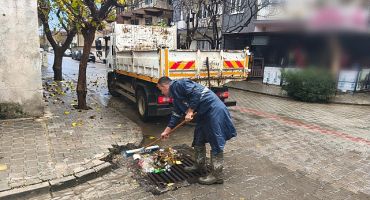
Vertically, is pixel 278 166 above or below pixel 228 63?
below

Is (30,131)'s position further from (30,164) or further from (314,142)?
(314,142)

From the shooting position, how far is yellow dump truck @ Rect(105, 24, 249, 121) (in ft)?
22.6

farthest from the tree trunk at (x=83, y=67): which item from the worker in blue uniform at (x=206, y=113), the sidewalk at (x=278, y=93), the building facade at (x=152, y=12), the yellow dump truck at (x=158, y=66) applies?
the building facade at (x=152, y=12)

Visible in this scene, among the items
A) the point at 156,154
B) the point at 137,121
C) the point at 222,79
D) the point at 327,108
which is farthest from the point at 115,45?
the point at 327,108

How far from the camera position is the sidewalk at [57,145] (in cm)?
431

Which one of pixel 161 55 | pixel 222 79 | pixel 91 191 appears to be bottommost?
pixel 91 191

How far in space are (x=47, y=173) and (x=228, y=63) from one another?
492cm

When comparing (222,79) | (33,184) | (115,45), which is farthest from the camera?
(115,45)

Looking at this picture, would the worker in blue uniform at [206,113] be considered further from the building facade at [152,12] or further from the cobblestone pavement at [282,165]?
the building facade at [152,12]

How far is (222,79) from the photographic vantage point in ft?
24.9

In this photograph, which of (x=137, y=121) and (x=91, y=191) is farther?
(x=137, y=121)

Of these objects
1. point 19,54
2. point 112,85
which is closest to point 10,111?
point 19,54

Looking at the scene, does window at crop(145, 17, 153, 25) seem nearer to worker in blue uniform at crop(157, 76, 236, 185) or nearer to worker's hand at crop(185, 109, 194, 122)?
worker in blue uniform at crop(157, 76, 236, 185)

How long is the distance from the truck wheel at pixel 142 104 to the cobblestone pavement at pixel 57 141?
493 mm
